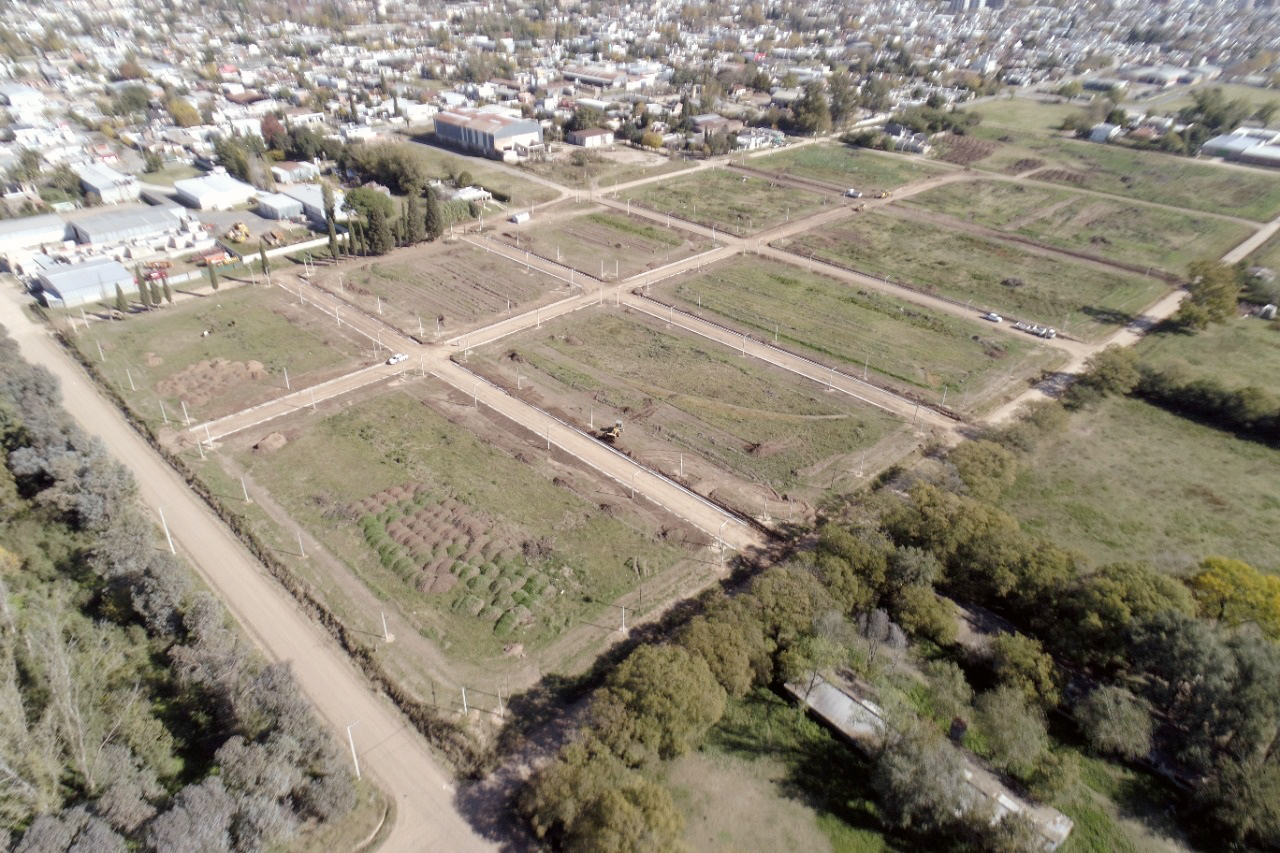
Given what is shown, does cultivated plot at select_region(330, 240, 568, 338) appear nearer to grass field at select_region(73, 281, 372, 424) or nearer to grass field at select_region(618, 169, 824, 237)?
grass field at select_region(73, 281, 372, 424)

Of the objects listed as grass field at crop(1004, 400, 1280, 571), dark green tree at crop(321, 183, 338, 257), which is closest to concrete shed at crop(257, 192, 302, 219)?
dark green tree at crop(321, 183, 338, 257)

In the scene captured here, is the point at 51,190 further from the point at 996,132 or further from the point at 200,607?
the point at 996,132

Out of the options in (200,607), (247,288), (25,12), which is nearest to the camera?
(200,607)

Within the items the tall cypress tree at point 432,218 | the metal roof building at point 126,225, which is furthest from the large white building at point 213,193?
the tall cypress tree at point 432,218

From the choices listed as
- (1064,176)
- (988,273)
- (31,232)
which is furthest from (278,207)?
(1064,176)

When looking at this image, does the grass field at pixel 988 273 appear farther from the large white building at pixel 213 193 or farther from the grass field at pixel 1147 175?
the large white building at pixel 213 193

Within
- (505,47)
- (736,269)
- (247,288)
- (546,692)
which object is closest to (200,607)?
(546,692)

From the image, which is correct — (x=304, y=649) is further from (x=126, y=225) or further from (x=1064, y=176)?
(x=1064, y=176)
